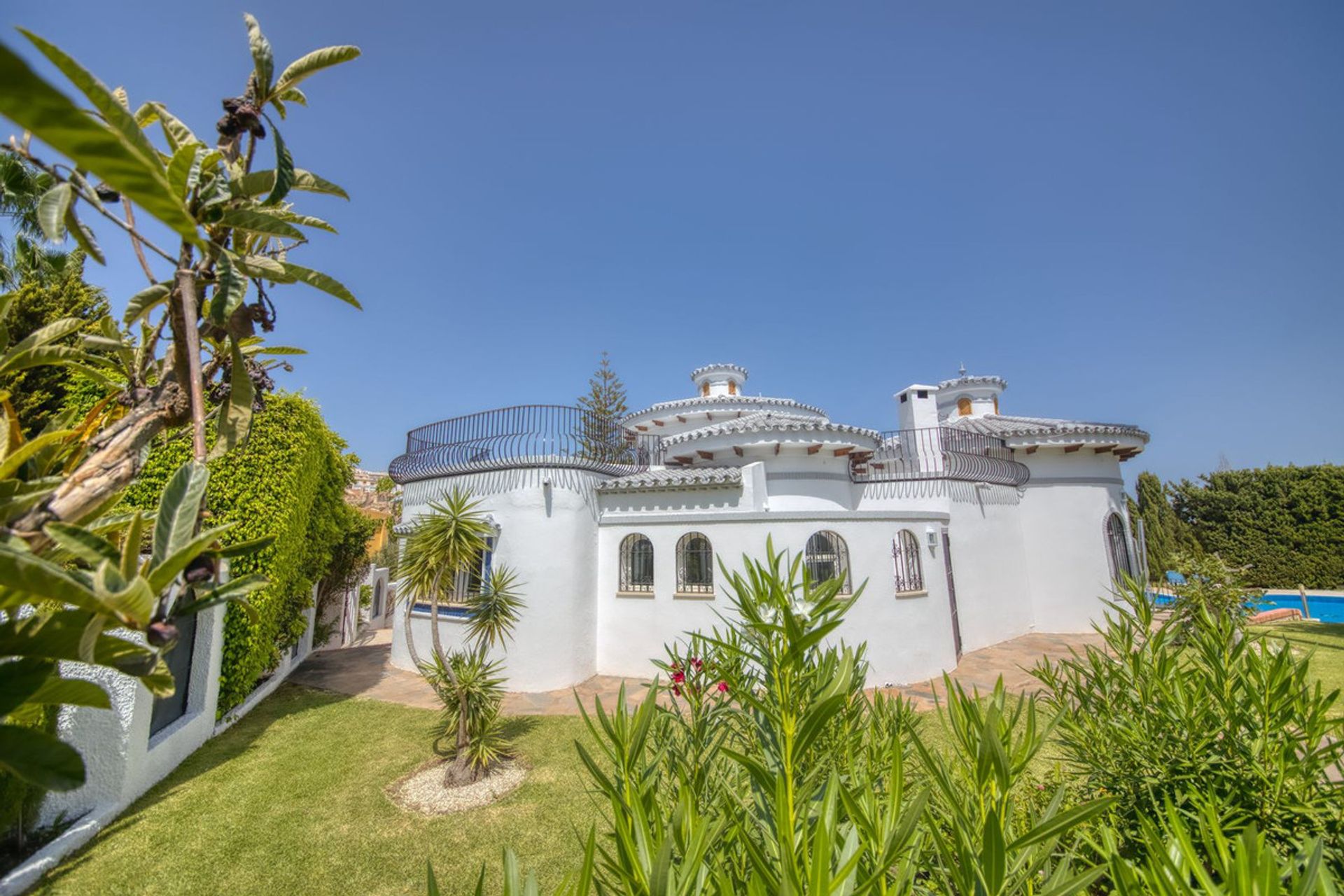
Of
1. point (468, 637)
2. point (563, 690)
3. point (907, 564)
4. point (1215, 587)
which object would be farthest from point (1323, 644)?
point (468, 637)

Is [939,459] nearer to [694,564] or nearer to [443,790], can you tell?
[694,564]

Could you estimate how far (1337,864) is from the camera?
2.29 metres

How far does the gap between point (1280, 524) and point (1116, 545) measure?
49.4ft

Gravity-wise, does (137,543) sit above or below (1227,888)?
above

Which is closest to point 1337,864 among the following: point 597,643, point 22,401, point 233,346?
point 233,346

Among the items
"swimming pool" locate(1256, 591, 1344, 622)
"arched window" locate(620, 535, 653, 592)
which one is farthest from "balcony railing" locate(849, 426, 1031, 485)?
"swimming pool" locate(1256, 591, 1344, 622)

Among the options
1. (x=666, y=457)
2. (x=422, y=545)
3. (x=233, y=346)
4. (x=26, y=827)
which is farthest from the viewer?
(x=666, y=457)

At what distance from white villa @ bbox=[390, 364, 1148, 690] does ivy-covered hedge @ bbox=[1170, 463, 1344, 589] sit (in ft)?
41.7

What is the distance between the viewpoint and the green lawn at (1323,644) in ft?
35.6

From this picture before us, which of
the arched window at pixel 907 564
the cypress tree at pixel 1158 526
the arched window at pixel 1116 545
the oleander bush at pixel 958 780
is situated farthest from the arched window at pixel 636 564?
the cypress tree at pixel 1158 526

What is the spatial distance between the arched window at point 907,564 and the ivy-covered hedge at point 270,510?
12220mm

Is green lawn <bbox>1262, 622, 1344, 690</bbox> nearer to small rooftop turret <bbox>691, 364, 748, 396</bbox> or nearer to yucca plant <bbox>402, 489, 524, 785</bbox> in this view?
yucca plant <bbox>402, 489, 524, 785</bbox>

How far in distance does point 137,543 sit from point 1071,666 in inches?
208

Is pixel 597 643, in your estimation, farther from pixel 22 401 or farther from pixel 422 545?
pixel 22 401
